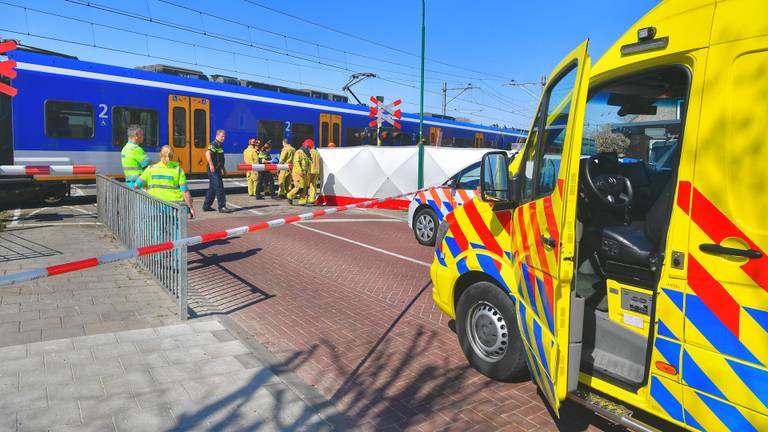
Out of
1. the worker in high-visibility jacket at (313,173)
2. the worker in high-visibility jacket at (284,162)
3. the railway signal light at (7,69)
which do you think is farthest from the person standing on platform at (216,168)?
the railway signal light at (7,69)

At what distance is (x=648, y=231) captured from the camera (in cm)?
296

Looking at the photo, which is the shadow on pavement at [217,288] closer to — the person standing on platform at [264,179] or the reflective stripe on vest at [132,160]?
the reflective stripe on vest at [132,160]

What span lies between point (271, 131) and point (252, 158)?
9.65 ft

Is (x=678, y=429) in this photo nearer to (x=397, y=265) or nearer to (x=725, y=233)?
(x=725, y=233)

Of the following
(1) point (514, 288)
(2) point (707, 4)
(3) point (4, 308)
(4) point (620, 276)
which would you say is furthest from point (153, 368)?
(2) point (707, 4)

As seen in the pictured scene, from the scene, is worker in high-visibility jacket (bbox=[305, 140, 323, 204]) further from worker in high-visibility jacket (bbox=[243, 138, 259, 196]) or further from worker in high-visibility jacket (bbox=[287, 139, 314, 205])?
worker in high-visibility jacket (bbox=[243, 138, 259, 196])

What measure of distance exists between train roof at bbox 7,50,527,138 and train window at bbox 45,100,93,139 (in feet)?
2.60

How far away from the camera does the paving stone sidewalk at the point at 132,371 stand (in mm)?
3281

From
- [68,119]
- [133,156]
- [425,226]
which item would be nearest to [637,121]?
[425,226]

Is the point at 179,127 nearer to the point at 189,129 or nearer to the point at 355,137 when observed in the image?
the point at 189,129

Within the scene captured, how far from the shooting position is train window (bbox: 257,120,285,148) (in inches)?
699

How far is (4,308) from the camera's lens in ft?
16.8

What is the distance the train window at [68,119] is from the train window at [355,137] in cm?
997

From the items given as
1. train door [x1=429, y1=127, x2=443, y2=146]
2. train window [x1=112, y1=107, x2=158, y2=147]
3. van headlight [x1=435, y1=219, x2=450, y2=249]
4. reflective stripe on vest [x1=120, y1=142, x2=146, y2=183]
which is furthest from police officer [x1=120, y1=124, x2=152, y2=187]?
train door [x1=429, y1=127, x2=443, y2=146]
